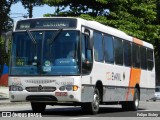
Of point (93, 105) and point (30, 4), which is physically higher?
point (30, 4)

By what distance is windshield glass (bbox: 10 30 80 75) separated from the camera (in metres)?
17.0

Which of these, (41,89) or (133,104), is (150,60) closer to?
(133,104)

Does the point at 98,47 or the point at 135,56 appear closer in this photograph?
the point at 98,47

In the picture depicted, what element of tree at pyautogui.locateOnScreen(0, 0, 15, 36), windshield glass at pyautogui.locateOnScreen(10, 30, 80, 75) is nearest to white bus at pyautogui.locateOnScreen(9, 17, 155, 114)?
windshield glass at pyautogui.locateOnScreen(10, 30, 80, 75)

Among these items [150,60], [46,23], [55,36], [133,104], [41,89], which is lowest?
[133,104]

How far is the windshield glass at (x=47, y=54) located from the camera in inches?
671

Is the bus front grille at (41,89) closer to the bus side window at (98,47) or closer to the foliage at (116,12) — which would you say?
the bus side window at (98,47)

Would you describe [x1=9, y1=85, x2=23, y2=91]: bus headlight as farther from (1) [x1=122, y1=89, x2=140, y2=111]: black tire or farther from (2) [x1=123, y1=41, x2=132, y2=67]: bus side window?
(1) [x1=122, y1=89, x2=140, y2=111]: black tire

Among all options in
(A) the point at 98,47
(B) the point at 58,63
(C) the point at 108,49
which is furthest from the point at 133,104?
(B) the point at 58,63

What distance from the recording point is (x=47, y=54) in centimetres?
1723

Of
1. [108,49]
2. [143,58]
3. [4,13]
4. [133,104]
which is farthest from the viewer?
[4,13]

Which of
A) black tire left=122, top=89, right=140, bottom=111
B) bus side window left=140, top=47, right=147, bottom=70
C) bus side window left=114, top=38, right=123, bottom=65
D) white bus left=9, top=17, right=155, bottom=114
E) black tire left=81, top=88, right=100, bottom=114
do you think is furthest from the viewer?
bus side window left=140, top=47, right=147, bottom=70

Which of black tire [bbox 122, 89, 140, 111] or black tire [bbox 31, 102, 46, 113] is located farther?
black tire [bbox 122, 89, 140, 111]

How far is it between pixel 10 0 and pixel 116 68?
16.9m
